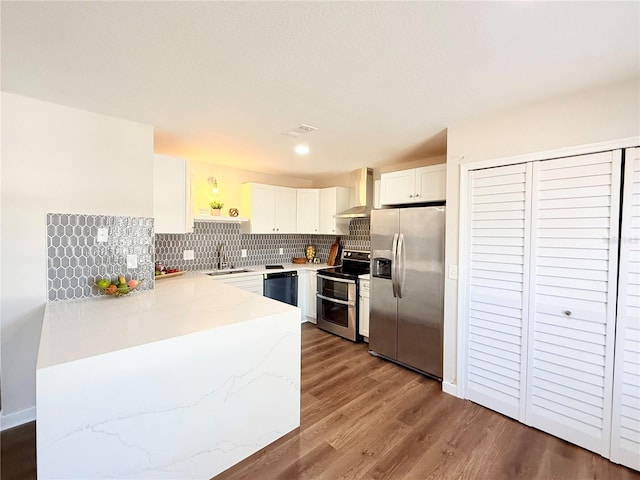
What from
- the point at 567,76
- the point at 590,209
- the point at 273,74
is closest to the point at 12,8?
the point at 273,74

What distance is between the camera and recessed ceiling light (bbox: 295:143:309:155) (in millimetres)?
3190

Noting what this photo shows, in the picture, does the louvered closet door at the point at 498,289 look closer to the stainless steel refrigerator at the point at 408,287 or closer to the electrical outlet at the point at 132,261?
the stainless steel refrigerator at the point at 408,287

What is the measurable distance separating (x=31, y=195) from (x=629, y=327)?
13.3ft

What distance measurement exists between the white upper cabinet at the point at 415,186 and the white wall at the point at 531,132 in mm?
355

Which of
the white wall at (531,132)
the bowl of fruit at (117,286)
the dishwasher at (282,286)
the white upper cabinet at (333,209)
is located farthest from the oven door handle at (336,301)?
the bowl of fruit at (117,286)

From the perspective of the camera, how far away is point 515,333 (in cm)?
223

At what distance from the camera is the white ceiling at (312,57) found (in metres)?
1.26

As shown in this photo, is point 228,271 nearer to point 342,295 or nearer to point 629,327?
point 342,295

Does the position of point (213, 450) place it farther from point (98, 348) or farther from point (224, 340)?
point (98, 348)

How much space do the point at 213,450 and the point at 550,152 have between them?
2.90m

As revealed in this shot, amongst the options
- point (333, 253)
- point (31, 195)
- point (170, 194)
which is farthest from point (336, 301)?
point (31, 195)

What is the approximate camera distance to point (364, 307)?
3.73 m

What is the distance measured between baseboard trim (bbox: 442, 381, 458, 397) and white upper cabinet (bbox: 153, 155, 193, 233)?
2894mm

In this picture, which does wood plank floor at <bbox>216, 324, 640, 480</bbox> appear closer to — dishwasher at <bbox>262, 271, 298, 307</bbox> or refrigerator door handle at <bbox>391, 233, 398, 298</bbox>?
refrigerator door handle at <bbox>391, 233, 398, 298</bbox>
